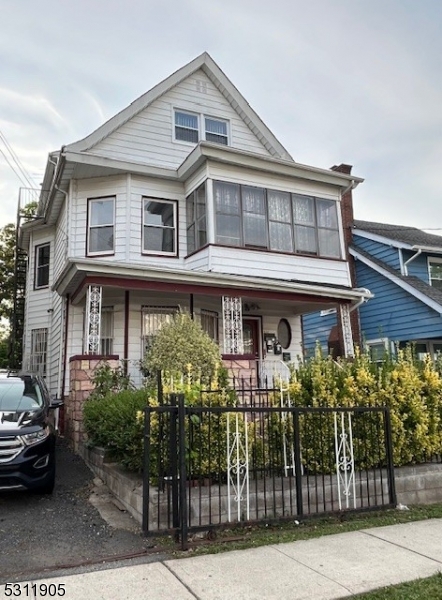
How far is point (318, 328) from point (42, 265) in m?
10.7

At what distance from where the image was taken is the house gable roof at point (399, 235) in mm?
15648

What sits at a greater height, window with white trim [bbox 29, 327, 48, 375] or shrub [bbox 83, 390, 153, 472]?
window with white trim [bbox 29, 327, 48, 375]

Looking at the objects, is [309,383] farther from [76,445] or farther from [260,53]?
[260,53]

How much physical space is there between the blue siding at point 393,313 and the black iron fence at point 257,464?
815cm

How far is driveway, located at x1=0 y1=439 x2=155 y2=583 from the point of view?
404cm

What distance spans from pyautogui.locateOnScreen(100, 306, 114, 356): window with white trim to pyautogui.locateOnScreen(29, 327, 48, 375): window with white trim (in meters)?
4.04

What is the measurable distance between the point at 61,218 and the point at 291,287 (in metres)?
7.21

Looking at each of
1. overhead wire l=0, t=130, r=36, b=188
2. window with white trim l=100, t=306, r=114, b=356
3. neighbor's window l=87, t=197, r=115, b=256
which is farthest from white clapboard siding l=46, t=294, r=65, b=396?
overhead wire l=0, t=130, r=36, b=188

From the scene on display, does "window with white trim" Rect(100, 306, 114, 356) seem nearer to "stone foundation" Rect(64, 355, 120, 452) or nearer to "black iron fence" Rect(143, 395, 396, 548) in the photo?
"stone foundation" Rect(64, 355, 120, 452)

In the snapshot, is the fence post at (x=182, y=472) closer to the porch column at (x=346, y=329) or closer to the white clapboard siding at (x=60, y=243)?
the porch column at (x=346, y=329)

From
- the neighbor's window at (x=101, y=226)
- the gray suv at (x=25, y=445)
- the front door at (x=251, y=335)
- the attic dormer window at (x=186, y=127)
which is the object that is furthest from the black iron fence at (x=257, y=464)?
the attic dormer window at (x=186, y=127)

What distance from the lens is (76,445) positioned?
874cm

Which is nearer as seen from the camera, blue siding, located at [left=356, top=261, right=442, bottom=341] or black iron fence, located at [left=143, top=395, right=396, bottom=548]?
black iron fence, located at [left=143, top=395, right=396, bottom=548]

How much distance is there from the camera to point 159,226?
1227 centimetres
